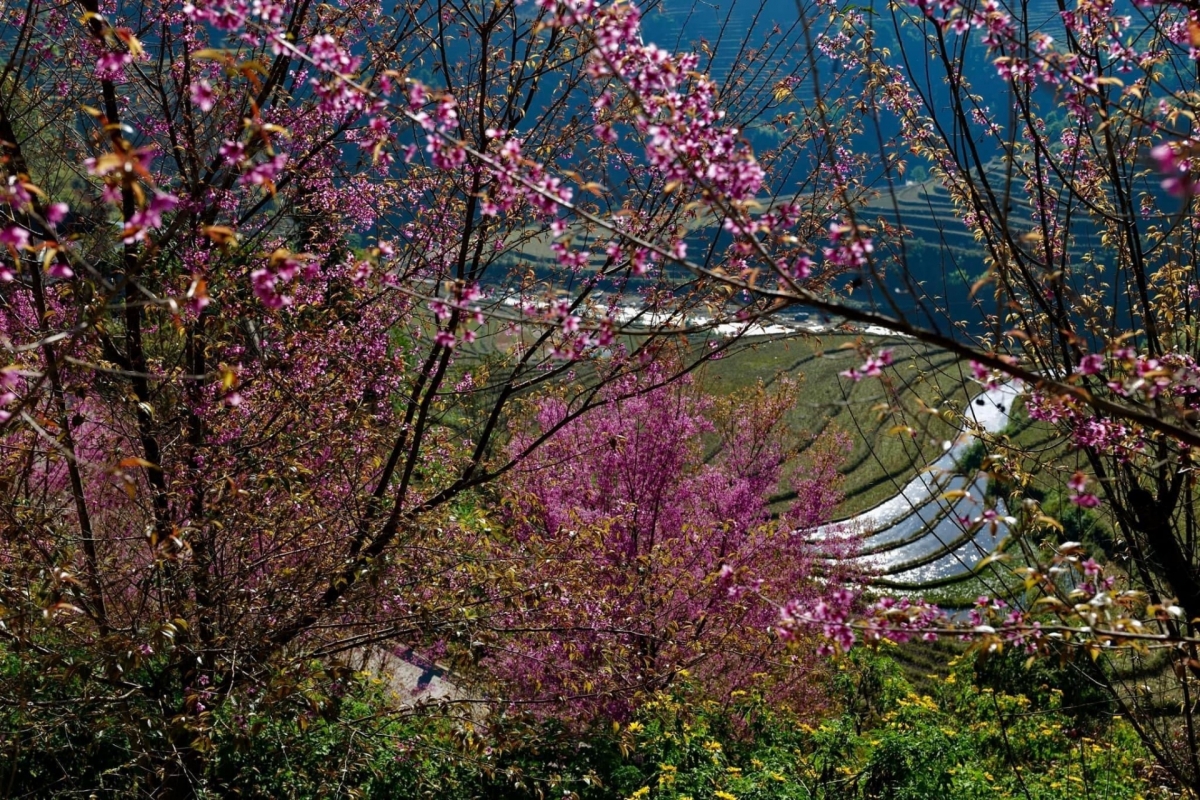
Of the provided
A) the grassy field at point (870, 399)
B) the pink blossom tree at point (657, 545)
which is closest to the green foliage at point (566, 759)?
the pink blossom tree at point (657, 545)

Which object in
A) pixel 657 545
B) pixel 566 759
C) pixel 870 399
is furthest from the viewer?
pixel 657 545

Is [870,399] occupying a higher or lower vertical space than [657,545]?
higher

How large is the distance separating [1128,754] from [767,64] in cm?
841

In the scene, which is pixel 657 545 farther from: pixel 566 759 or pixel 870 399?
pixel 870 399

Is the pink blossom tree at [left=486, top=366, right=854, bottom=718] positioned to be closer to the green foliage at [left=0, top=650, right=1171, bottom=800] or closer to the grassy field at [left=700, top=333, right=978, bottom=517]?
the green foliage at [left=0, top=650, right=1171, bottom=800]

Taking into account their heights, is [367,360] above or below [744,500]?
above

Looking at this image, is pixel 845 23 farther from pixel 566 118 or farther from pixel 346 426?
pixel 346 426

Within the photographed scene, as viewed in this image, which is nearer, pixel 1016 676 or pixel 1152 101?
pixel 1152 101

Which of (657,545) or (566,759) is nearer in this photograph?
(566,759)

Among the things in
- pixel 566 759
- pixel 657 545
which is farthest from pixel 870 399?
pixel 657 545

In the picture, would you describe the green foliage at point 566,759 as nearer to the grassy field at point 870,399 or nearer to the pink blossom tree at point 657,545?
the pink blossom tree at point 657,545

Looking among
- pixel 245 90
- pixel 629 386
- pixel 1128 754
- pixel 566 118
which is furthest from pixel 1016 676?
pixel 245 90

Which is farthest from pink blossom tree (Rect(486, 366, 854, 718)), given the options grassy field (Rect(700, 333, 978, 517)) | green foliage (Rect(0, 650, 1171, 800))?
grassy field (Rect(700, 333, 978, 517))

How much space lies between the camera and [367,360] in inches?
267
